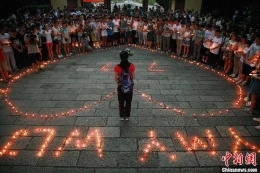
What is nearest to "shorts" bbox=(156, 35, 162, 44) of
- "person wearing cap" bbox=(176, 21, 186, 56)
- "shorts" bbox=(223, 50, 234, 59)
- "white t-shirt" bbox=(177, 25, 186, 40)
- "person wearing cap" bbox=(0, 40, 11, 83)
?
"person wearing cap" bbox=(176, 21, 186, 56)

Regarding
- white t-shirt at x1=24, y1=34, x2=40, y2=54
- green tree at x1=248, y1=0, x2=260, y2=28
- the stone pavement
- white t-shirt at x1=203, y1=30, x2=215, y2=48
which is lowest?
the stone pavement

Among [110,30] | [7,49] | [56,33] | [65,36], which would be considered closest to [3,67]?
[7,49]

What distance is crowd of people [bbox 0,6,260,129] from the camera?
302 inches

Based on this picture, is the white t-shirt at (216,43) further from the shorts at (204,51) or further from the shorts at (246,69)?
the shorts at (246,69)

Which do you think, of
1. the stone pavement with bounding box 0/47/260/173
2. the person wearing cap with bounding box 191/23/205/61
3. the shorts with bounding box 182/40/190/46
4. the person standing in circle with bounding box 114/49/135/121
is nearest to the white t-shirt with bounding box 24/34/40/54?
the stone pavement with bounding box 0/47/260/173

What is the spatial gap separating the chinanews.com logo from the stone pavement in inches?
3.1

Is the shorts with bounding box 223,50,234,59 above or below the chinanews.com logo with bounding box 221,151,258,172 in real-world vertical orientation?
above

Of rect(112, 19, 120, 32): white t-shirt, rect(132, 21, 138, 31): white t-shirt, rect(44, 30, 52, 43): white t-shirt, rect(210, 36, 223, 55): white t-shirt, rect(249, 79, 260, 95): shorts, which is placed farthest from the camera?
rect(132, 21, 138, 31): white t-shirt

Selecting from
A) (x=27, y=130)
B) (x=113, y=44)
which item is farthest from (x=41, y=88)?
(x=113, y=44)

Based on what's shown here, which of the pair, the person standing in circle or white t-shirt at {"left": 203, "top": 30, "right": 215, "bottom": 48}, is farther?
white t-shirt at {"left": 203, "top": 30, "right": 215, "bottom": 48}

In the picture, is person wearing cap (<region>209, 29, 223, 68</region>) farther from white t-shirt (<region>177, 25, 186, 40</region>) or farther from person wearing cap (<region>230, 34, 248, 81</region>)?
white t-shirt (<region>177, 25, 186, 40</region>)

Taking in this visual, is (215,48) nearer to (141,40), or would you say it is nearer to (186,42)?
(186,42)

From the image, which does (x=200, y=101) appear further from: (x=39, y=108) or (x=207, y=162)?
(x=39, y=108)

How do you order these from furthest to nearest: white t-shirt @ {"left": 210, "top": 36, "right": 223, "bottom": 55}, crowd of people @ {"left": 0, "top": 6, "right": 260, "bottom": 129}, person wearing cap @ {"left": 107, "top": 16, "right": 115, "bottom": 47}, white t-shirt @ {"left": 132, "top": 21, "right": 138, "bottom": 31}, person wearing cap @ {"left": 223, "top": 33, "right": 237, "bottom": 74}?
white t-shirt @ {"left": 132, "top": 21, "right": 138, "bottom": 31} → person wearing cap @ {"left": 107, "top": 16, "right": 115, "bottom": 47} → white t-shirt @ {"left": 210, "top": 36, "right": 223, "bottom": 55} → person wearing cap @ {"left": 223, "top": 33, "right": 237, "bottom": 74} → crowd of people @ {"left": 0, "top": 6, "right": 260, "bottom": 129}
